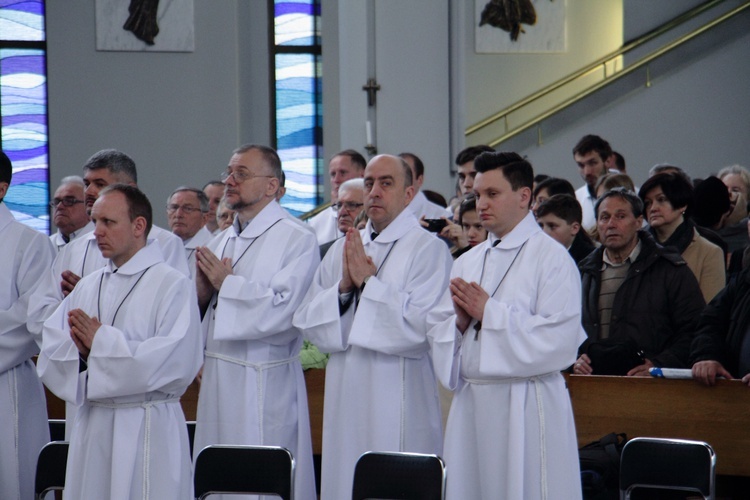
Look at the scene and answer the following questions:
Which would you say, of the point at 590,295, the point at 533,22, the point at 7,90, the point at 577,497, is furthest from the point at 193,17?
the point at 577,497

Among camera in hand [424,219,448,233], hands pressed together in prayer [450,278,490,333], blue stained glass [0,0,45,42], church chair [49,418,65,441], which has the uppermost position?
blue stained glass [0,0,45,42]

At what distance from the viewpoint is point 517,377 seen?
527cm

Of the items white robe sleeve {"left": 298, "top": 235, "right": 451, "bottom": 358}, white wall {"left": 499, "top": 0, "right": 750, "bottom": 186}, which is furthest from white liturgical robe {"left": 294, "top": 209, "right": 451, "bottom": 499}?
white wall {"left": 499, "top": 0, "right": 750, "bottom": 186}

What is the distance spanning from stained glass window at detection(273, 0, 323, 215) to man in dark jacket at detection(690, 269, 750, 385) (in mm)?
9897

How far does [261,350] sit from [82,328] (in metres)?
1.49

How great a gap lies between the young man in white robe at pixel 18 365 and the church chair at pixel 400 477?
8.39ft

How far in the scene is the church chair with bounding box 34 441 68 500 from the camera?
5.46 m

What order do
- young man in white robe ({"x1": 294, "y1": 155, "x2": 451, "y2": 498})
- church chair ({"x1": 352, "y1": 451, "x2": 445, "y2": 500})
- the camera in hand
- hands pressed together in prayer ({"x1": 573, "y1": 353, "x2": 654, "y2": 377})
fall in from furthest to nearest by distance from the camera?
the camera in hand → hands pressed together in prayer ({"x1": 573, "y1": 353, "x2": 654, "y2": 377}) → young man in white robe ({"x1": 294, "y1": 155, "x2": 451, "y2": 498}) → church chair ({"x1": 352, "y1": 451, "x2": 445, "y2": 500})

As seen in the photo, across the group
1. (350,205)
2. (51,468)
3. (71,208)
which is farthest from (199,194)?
(51,468)

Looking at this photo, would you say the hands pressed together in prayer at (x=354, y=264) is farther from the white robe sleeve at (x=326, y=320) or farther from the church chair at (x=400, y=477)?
the church chair at (x=400, y=477)

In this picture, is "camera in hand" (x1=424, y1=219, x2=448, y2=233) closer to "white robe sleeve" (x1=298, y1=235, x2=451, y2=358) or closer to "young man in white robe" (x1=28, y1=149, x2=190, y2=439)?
"white robe sleeve" (x1=298, y1=235, x2=451, y2=358)

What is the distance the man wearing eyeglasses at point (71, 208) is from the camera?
7348 millimetres

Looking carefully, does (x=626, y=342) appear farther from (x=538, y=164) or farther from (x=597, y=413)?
(x=538, y=164)

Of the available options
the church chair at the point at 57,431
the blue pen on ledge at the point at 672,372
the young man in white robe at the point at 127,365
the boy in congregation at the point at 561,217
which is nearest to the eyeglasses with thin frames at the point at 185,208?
the church chair at the point at 57,431
